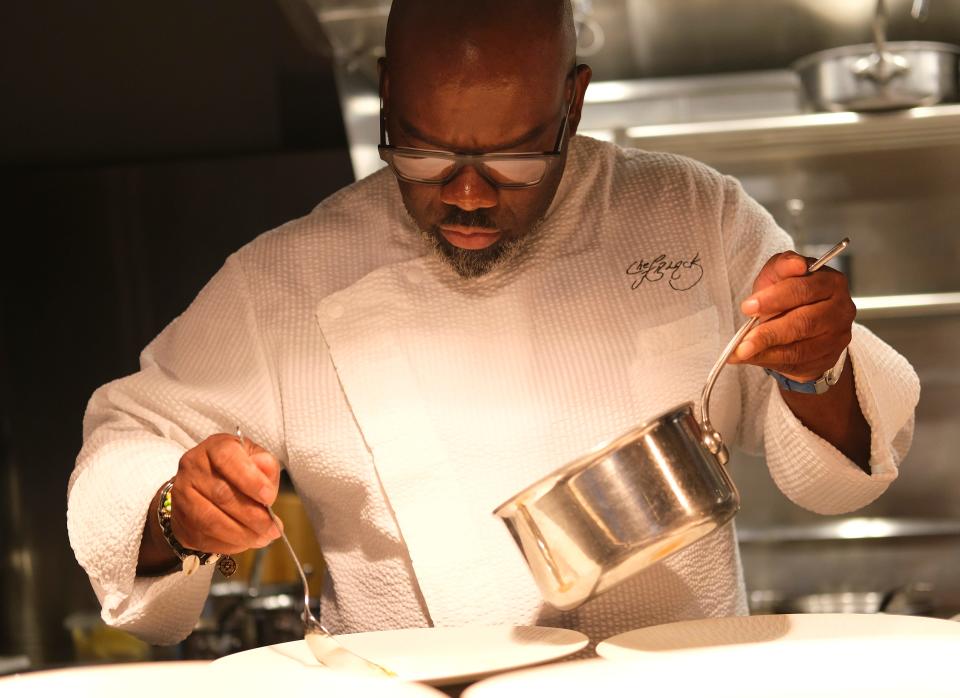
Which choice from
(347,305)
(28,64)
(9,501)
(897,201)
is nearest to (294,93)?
(28,64)

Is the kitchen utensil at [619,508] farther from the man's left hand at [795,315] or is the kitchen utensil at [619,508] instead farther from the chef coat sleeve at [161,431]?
the chef coat sleeve at [161,431]

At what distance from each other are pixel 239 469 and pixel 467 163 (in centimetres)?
41

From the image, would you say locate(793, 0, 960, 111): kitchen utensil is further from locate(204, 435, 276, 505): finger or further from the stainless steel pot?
locate(204, 435, 276, 505): finger

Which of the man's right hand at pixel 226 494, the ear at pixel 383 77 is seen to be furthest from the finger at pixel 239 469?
the ear at pixel 383 77

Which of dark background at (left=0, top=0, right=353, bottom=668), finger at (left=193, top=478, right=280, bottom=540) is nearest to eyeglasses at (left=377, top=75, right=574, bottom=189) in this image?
finger at (left=193, top=478, right=280, bottom=540)

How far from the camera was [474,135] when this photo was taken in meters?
1.22

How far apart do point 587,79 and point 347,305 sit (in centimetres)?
38

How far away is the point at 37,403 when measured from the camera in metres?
3.21

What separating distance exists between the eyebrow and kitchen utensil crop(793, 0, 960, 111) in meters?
1.69

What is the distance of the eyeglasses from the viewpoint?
121 cm

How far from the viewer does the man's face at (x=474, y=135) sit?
1.22m

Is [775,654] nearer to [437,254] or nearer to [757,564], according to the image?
[437,254]

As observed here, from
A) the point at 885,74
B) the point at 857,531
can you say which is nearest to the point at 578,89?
the point at 885,74

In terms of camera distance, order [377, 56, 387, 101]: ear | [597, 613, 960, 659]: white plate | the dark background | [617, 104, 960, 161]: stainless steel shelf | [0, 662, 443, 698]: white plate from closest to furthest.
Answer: [0, 662, 443, 698]: white plate → [597, 613, 960, 659]: white plate → [377, 56, 387, 101]: ear → [617, 104, 960, 161]: stainless steel shelf → the dark background
